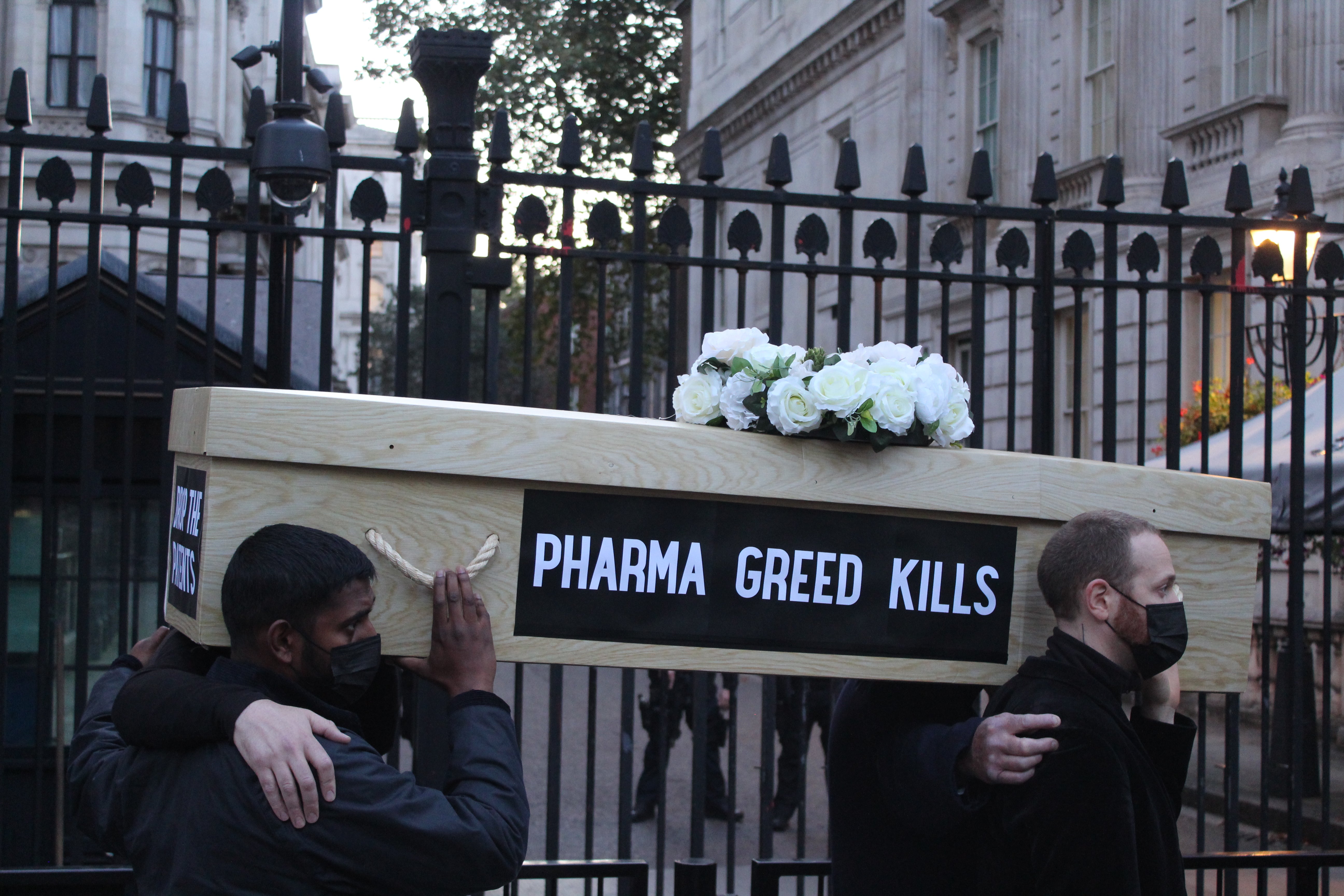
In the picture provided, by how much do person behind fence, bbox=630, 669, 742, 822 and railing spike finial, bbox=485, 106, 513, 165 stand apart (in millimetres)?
3947

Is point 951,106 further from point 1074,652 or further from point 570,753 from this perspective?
point 1074,652

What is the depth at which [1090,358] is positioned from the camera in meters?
14.5

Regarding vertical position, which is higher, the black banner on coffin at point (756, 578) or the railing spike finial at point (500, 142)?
the railing spike finial at point (500, 142)

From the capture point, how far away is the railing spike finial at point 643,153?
4066 mm

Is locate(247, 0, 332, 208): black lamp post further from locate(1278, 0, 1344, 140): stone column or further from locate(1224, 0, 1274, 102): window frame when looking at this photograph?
locate(1224, 0, 1274, 102): window frame

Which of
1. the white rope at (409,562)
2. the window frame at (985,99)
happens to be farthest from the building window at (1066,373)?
the white rope at (409,562)

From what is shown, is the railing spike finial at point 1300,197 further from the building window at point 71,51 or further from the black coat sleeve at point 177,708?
the building window at point 71,51

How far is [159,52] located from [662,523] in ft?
80.9

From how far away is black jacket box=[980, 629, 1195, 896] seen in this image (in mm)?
2523

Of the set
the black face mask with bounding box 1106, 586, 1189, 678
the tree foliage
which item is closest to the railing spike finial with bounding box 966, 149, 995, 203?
the black face mask with bounding box 1106, 586, 1189, 678

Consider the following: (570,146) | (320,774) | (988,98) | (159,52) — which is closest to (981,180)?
(570,146)

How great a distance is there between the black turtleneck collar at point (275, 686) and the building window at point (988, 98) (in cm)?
1701

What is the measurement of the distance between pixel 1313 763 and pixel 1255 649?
3644 millimetres

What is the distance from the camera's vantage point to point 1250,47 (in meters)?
13.9
